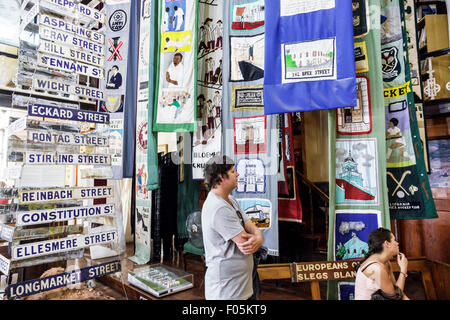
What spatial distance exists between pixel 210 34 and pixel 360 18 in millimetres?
1911

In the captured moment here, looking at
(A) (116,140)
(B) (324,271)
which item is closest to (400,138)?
(B) (324,271)

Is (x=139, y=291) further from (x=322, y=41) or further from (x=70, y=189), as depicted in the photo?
(x=322, y=41)

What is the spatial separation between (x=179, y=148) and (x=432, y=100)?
11.9ft

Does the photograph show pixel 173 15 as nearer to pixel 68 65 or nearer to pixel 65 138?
pixel 68 65

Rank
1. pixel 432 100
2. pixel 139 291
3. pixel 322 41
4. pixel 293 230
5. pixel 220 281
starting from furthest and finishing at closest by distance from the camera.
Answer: pixel 293 230
pixel 432 100
pixel 139 291
pixel 322 41
pixel 220 281

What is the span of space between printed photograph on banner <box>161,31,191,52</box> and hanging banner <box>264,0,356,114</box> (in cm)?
117

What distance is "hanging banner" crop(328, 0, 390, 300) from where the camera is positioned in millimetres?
2701

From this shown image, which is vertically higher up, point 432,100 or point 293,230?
point 432,100

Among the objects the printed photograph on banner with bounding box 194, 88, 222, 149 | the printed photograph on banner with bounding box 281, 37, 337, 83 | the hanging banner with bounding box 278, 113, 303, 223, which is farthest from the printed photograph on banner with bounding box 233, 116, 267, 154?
the printed photograph on banner with bounding box 281, 37, 337, 83

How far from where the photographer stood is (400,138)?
2.84 m

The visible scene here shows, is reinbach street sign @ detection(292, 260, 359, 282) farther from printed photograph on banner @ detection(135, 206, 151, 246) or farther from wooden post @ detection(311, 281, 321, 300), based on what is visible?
printed photograph on banner @ detection(135, 206, 151, 246)

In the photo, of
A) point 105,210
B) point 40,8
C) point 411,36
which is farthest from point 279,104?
point 40,8

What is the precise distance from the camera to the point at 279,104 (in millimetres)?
2893
